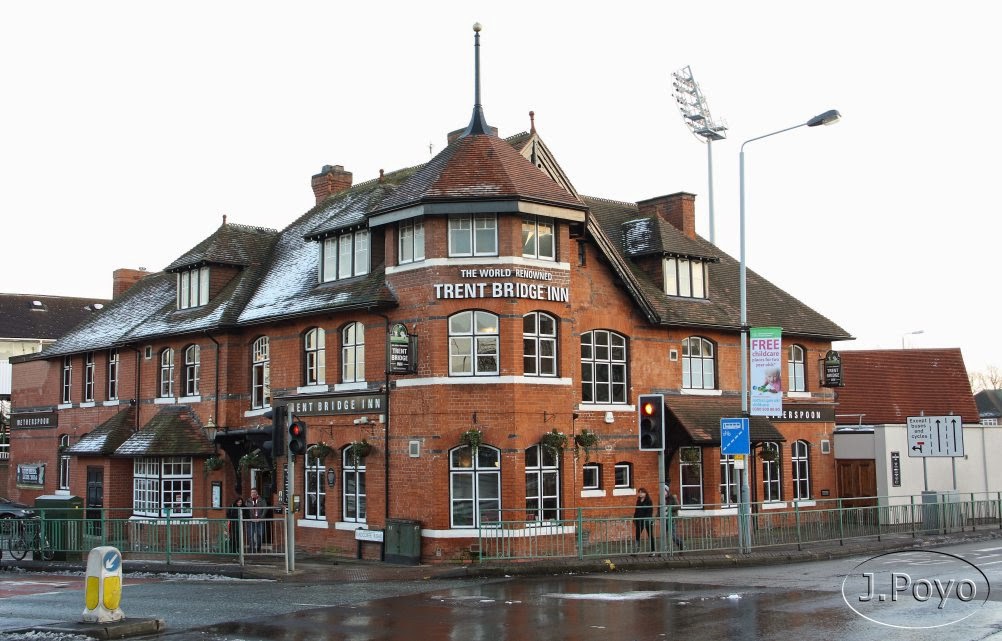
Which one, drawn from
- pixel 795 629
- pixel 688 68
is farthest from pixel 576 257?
pixel 688 68

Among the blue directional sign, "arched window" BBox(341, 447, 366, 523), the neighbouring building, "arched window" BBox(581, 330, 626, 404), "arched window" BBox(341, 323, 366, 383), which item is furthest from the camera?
the neighbouring building

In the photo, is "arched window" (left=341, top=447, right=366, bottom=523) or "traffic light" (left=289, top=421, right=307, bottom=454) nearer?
"traffic light" (left=289, top=421, right=307, bottom=454)

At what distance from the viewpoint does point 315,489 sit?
89.6 ft

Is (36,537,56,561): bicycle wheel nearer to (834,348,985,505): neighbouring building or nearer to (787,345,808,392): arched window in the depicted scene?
(834,348,985,505): neighbouring building

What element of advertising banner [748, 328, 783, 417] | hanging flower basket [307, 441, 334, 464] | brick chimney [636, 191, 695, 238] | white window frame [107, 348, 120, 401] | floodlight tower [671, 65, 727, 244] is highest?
floodlight tower [671, 65, 727, 244]

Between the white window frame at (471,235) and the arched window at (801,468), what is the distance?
14.1 meters

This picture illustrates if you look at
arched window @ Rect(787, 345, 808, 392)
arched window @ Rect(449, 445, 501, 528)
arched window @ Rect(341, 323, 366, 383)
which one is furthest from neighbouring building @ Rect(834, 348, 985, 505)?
arched window @ Rect(341, 323, 366, 383)

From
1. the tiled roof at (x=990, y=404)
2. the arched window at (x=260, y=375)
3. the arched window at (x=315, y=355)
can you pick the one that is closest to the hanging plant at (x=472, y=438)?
the arched window at (x=315, y=355)

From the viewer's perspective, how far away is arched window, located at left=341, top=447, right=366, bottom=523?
1001 inches

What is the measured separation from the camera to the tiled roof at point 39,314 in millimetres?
68250

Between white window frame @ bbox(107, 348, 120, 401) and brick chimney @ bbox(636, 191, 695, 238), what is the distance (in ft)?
62.4

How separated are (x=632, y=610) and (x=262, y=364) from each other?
680 inches

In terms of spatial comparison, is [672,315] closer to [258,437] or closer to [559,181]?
[559,181]

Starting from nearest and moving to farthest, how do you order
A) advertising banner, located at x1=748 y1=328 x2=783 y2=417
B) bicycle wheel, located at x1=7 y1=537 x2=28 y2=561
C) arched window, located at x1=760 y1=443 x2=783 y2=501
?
advertising banner, located at x1=748 y1=328 x2=783 y2=417 → bicycle wheel, located at x1=7 y1=537 x2=28 y2=561 → arched window, located at x1=760 y1=443 x2=783 y2=501
